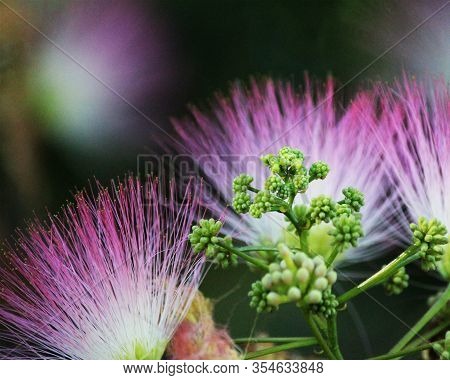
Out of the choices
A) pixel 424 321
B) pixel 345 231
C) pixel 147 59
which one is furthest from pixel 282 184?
pixel 147 59

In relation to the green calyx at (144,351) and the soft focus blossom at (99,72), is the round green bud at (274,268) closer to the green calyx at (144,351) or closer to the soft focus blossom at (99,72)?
the green calyx at (144,351)

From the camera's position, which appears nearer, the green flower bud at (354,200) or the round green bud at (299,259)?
the round green bud at (299,259)

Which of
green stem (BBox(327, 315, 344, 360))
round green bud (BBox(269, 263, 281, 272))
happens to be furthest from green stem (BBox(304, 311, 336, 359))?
round green bud (BBox(269, 263, 281, 272))

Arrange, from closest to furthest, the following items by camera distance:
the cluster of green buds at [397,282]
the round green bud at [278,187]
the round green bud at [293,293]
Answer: the round green bud at [293,293] < the round green bud at [278,187] < the cluster of green buds at [397,282]

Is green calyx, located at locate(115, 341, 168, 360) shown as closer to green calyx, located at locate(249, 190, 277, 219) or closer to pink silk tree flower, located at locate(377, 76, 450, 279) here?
green calyx, located at locate(249, 190, 277, 219)

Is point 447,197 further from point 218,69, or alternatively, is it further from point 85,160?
point 85,160

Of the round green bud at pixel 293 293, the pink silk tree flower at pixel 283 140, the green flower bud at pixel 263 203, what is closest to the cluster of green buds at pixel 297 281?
the round green bud at pixel 293 293
